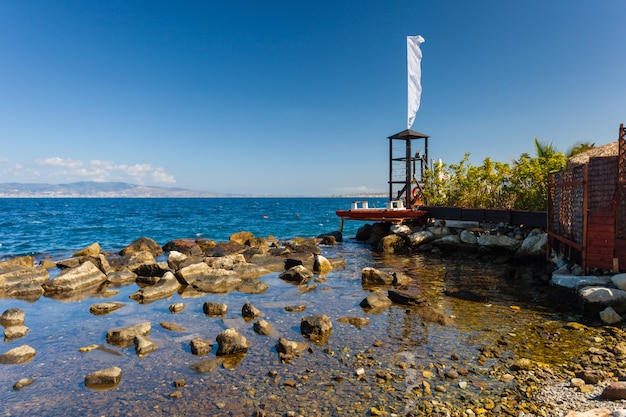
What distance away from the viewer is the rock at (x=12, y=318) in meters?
9.95

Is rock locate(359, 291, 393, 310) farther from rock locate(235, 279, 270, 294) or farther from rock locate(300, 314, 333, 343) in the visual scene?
rock locate(235, 279, 270, 294)

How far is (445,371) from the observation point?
22.1 ft

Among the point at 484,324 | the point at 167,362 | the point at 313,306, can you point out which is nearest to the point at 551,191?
the point at 484,324

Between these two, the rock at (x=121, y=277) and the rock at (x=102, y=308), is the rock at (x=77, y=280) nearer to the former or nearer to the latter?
the rock at (x=121, y=277)

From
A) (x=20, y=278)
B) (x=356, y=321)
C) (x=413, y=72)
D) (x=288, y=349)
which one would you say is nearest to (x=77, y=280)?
(x=20, y=278)

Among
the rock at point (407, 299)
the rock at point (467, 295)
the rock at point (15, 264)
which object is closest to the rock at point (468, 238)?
the rock at point (467, 295)

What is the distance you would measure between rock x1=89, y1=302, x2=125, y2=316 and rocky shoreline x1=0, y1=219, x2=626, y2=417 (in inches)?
1.2

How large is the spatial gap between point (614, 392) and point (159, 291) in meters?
12.2

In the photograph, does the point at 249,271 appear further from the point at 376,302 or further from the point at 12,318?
the point at 12,318

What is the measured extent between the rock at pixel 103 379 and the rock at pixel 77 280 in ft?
28.4

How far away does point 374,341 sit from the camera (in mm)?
8297

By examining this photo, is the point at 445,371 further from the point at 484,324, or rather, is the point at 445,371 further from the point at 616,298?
the point at 616,298

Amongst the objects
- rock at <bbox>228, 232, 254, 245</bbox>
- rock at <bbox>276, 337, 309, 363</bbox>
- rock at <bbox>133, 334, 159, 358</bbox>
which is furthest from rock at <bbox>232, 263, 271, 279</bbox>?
rock at <bbox>228, 232, 254, 245</bbox>

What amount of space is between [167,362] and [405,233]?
19.1 meters
